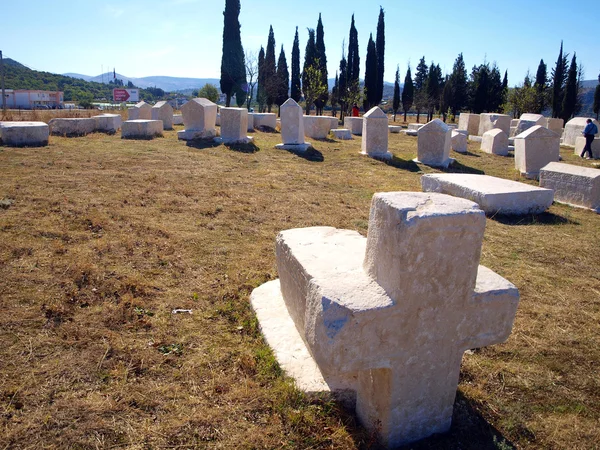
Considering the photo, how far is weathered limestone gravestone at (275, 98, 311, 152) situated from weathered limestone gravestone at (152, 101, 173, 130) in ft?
19.1

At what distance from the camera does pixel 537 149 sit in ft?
34.7

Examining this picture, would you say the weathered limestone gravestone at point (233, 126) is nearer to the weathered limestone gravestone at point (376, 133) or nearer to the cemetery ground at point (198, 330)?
the weathered limestone gravestone at point (376, 133)

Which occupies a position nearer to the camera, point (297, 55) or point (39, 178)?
point (39, 178)

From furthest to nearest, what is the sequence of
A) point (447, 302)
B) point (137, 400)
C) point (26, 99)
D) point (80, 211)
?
point (26, 99)
point (80, 211)
point (137, 400)
point (447, 302)

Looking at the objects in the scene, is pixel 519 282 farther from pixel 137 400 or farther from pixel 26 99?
pixel 26 99

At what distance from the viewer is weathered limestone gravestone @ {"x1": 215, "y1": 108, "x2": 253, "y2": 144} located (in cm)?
1266

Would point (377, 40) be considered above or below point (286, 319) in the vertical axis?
above

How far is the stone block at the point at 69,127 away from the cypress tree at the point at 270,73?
1953 centimetres

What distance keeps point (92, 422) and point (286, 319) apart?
150cm

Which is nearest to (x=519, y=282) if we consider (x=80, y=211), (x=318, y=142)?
(x=80, y=211)

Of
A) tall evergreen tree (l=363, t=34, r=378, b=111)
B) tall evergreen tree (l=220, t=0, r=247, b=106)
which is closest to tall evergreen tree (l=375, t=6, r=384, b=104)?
tall evergreen tree (l=363, t=34, r=378, b=111)

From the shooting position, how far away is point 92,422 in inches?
Result: 94.0

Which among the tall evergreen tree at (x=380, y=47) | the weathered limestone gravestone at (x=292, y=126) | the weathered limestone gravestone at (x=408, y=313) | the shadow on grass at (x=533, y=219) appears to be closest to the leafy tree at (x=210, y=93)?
the tall evergreen tree at (x=380, y=47)

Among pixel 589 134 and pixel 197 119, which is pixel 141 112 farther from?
pixel 589 134
